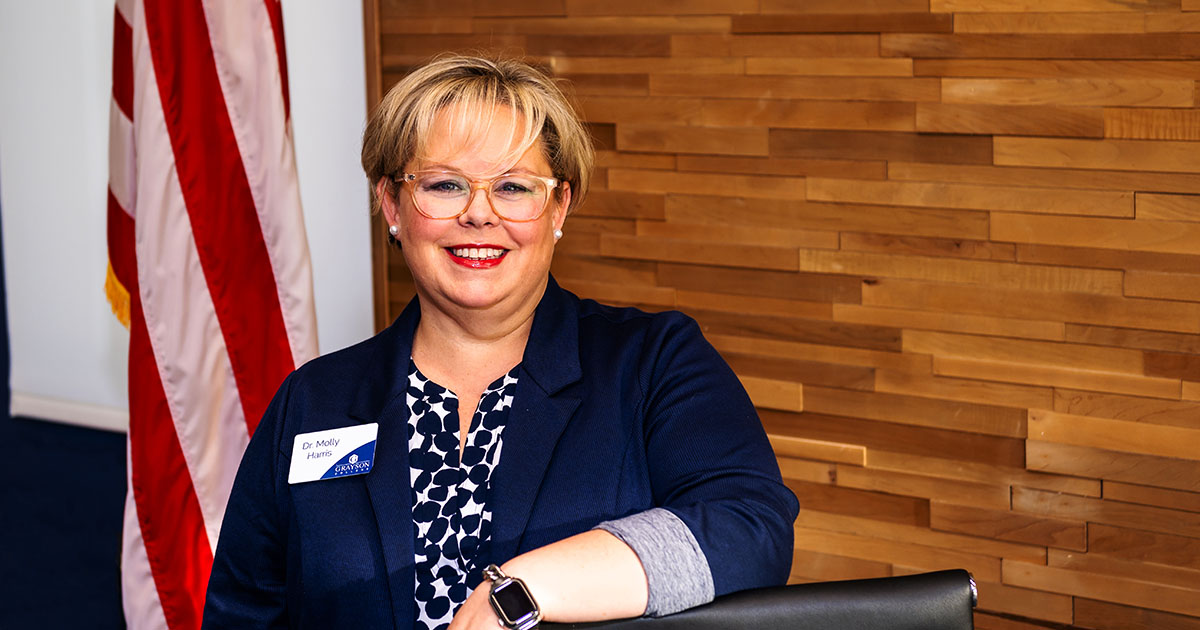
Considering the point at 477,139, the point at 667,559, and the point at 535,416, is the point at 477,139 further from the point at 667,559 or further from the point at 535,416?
the point at 667,559

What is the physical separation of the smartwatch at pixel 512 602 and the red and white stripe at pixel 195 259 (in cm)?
166

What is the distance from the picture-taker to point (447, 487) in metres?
1.57

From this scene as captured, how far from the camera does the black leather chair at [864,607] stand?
110 centimetres

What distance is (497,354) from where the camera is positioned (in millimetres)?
1689

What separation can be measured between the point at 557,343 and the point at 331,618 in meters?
0.48

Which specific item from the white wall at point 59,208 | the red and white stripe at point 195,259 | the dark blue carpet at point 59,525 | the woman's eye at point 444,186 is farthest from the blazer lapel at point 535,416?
the white wall at point 59,208

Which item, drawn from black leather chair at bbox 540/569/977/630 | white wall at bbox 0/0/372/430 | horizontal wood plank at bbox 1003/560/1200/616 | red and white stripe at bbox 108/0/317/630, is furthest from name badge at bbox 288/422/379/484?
white wall at bbox 0/0/372/430

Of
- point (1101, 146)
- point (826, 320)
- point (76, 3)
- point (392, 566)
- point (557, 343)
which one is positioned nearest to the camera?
point (392, 566)

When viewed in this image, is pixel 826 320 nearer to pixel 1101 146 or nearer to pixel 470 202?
pixel 1101 146

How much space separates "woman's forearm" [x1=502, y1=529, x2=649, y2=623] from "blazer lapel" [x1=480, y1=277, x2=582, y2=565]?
0.85ft

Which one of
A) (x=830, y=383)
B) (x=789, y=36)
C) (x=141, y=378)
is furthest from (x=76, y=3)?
(x=830, y=383)

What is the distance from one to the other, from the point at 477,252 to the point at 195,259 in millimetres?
1254

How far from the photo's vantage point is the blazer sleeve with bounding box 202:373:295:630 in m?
1.61

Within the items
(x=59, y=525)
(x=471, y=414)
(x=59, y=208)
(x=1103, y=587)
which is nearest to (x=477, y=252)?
(x=471, y=414)
